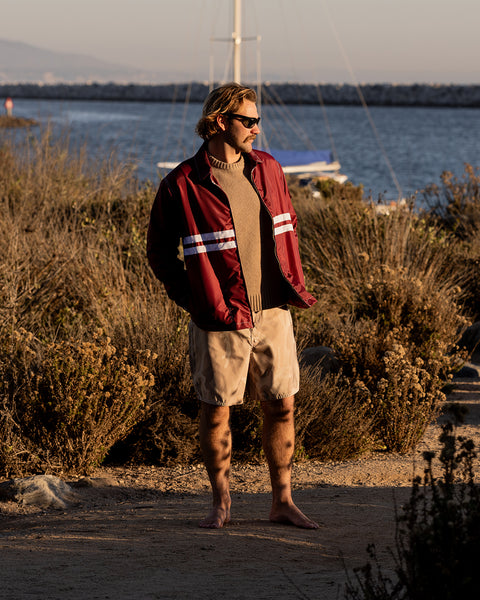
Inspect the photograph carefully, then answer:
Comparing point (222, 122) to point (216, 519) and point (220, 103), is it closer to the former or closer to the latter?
point (220, 103)

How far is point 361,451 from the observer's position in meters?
5.94

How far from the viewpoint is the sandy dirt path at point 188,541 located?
10.9 ft

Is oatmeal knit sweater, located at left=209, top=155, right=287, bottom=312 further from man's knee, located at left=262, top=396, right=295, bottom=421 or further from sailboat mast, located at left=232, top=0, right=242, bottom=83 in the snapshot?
sailboat mast, located at left=232, top=0, right=242, bottom=83

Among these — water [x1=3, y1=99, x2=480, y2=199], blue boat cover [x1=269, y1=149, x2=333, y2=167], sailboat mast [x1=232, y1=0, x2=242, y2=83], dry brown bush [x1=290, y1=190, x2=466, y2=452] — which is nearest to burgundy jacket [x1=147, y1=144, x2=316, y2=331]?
dry brown bush [x1=290, y1=190, x2=466, y2=452]

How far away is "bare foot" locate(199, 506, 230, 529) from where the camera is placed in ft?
13.3

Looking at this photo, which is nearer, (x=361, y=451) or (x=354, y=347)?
(x=361, y=451)

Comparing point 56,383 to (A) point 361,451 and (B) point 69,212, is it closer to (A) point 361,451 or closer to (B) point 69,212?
(A) point 361,451

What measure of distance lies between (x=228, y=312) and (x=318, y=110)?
381ft

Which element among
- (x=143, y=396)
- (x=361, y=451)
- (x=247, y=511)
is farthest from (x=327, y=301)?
(x=247, y=511)

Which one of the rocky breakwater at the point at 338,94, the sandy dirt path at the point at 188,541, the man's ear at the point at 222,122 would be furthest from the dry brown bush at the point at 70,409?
the rocky breakwater at the point at 338,94

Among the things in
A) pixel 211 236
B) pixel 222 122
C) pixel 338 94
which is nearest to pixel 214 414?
pixel 211 236

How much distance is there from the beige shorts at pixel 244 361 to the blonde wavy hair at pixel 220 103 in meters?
0.89

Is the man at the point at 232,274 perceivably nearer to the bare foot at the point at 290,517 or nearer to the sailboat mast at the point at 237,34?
the bare foot at the point at 290,517

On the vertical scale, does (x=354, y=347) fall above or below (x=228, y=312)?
below
